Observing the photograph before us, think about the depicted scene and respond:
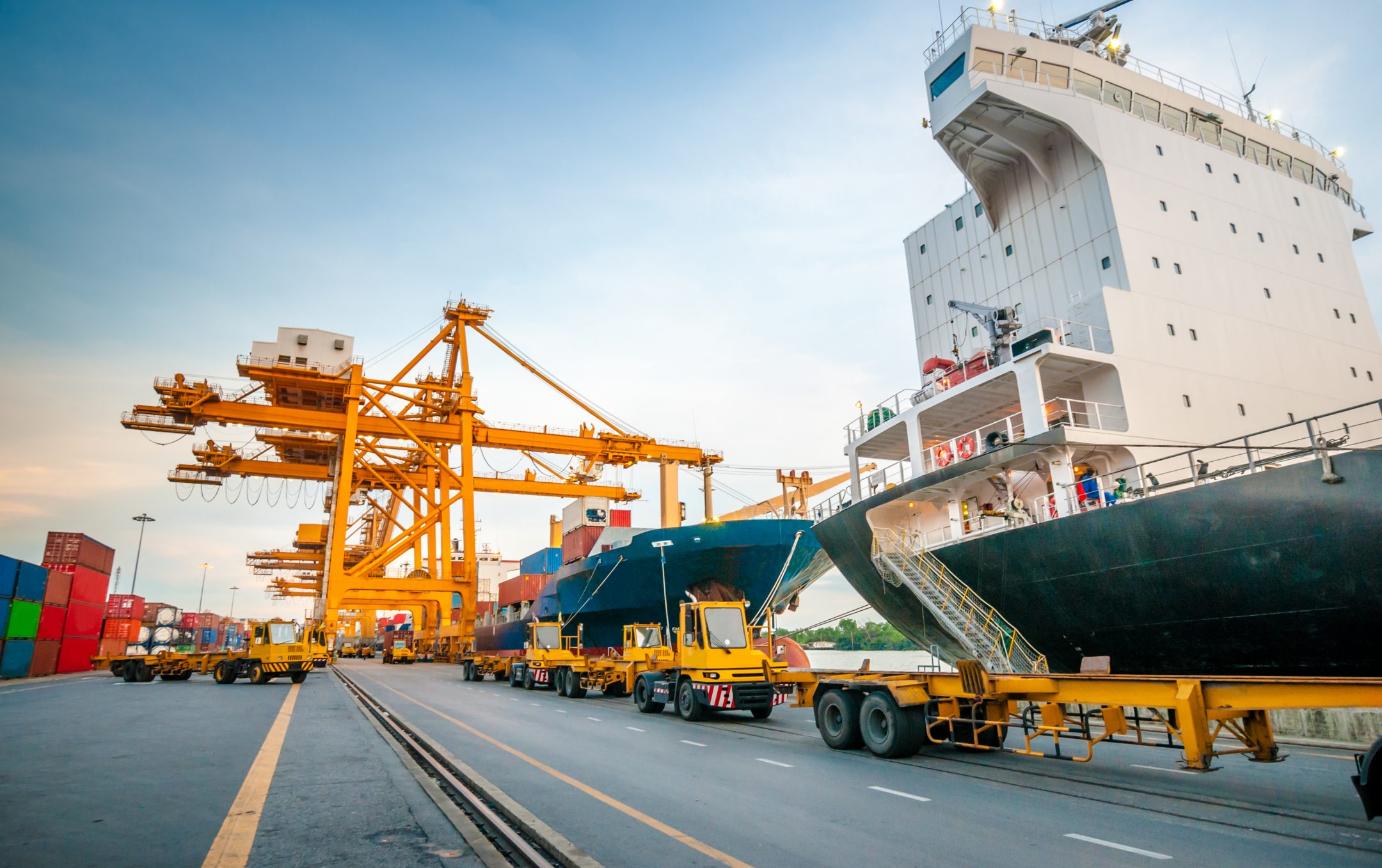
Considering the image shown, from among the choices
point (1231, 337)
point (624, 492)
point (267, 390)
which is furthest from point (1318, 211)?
point (267, 390)

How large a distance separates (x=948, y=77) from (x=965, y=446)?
31.9 ft

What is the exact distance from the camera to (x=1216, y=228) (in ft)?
56.2

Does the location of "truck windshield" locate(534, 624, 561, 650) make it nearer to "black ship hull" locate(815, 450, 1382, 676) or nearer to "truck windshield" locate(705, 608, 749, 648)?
"truck windshield" locate(705, 608, 749, 648)

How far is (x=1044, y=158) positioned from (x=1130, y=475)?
8.64 m

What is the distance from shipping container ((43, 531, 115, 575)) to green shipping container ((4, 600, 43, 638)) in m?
5.14

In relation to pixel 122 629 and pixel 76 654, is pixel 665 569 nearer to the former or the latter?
pixel 76 654

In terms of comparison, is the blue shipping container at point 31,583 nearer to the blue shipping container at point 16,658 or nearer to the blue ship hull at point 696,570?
the blue shipping container at point 16,658

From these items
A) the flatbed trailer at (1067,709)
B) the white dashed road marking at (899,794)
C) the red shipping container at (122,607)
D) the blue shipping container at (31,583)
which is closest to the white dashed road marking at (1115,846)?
the flatbed trailer at (1067,709)

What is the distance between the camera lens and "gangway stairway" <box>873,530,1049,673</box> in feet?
40.6

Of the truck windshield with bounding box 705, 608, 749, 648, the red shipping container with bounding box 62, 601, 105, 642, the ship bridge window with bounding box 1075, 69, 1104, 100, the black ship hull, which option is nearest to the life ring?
the black ship hull

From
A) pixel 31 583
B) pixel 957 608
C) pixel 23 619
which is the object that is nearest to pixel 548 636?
pixel 957 608

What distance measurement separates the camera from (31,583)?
1019 inches

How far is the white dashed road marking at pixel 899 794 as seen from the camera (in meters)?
6.40

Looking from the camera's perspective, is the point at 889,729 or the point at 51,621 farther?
the point at 51,621
